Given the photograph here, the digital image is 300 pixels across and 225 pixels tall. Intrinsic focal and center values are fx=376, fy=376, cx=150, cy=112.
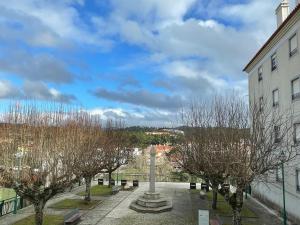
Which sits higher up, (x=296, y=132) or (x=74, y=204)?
(x=296, y=132)

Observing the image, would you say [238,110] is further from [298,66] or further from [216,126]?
[298,66]

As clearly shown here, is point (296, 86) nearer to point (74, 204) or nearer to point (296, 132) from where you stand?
point (296, 132)

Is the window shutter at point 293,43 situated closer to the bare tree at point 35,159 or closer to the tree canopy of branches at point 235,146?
the tree canopy of branches at point 235,146

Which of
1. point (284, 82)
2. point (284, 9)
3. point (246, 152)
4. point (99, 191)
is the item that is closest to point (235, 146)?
point (246, 152)

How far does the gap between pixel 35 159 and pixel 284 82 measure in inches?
639

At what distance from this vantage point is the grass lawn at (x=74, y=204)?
2727 centimetres

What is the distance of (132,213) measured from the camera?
25906 mm

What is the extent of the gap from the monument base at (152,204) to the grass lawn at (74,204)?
321 cm

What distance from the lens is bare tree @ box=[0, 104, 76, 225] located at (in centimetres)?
1844

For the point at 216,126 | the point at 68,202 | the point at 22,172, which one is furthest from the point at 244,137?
the point at 68,202

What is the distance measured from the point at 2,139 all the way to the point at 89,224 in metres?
6.96

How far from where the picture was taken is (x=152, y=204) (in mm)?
27172

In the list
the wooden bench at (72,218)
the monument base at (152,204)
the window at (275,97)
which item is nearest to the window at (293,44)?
the window at (275,97)

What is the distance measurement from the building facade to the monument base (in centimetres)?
746
